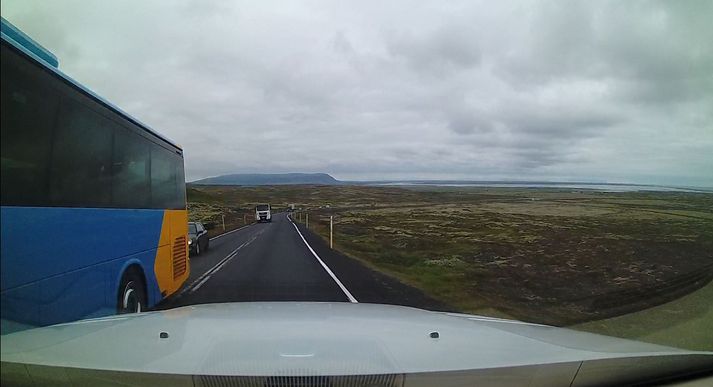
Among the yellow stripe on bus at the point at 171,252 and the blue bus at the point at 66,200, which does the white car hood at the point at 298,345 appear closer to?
the blue bus at the point at 66,200

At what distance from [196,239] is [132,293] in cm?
1530

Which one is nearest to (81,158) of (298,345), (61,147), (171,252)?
(61,147)

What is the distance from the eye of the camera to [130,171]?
22.0 ft

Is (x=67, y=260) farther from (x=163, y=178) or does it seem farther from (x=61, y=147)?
(x=163, y=178)

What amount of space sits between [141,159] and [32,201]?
3.35 metres

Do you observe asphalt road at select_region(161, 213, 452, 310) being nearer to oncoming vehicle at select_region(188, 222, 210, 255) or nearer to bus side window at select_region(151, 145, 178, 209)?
bus side window at select_region(151, 145, 178, 209)

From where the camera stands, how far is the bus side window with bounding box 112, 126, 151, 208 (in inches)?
242

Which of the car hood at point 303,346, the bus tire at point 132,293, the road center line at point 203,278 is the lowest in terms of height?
the road center line at point 203,278

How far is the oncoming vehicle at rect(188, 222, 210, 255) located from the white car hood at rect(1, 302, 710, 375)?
660 inches

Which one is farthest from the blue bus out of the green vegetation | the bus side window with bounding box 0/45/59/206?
the green vegetation

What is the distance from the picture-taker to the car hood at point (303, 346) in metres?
2.94

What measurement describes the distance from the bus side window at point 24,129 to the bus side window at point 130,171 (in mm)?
1753

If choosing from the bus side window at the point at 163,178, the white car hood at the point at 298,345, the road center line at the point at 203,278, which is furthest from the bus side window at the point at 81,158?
the road center line at the point at 203,278

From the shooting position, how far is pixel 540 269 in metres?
13.8
